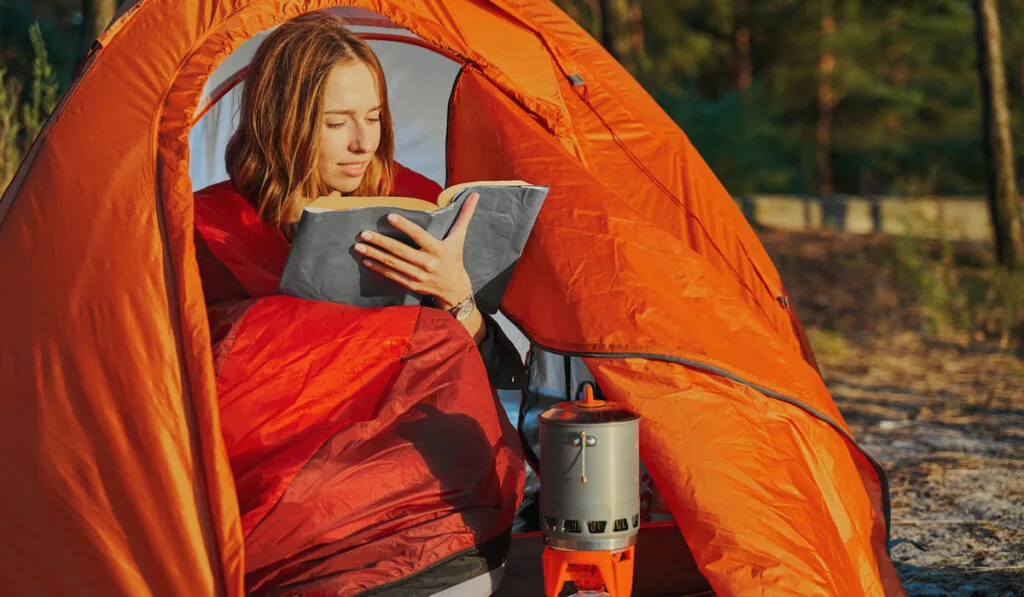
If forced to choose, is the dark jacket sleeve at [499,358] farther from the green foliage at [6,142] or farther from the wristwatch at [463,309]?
the green foliage at [6,142]

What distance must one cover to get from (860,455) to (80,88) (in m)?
1.93

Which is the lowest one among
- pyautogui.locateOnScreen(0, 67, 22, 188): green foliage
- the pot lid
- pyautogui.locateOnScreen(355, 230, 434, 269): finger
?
the pot lid

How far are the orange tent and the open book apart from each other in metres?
0.15

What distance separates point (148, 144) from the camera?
Result: 93.7 inches

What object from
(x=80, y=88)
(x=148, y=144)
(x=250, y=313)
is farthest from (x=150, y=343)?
(x=80, y=88)

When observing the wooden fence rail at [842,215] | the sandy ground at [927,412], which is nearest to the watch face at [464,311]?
the sandy ground at [927,412]

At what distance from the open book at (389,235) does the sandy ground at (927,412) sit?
53.9 inches

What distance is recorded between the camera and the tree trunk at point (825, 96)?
53.8 feet

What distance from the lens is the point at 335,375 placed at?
2387 mm

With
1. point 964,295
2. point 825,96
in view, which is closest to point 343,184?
point 964,295

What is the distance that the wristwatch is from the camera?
105 inches

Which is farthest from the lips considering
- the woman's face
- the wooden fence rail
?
the wooden fence rail

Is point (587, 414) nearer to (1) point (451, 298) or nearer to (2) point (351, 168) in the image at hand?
(1) point (451, 298)

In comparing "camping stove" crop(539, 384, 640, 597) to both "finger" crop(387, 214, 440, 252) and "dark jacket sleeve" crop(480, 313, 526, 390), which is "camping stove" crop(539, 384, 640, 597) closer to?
"finger" crop(387, 214, 440, 252)
